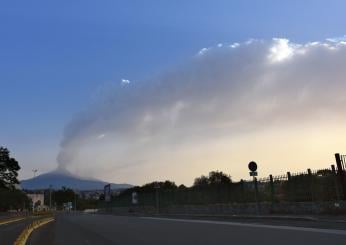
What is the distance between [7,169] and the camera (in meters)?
140

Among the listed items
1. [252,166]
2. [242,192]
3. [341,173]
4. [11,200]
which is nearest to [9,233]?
[252,166]

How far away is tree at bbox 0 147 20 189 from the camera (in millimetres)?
138250

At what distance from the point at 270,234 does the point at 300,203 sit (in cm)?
1444

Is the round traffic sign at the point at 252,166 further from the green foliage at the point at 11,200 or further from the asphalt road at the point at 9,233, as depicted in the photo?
the green foliage at the point at 11,200

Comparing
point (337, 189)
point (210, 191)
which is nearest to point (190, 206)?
point (210, 191)

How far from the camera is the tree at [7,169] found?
138m

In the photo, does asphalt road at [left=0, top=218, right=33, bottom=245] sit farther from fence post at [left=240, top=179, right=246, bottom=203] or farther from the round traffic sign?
fence post at [left=240, top=179, right=246, bottom=203]

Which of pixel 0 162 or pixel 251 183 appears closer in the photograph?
pixel 251 183

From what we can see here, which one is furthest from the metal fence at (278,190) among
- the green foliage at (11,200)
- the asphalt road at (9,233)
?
the green foliage at (11,200)

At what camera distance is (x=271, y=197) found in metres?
36.1

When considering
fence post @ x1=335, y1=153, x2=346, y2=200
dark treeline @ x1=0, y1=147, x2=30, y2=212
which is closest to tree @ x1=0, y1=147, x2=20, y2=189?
dark treeline @ x1=0, y1=147, x2=30, y2=212

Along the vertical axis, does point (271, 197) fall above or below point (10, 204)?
below

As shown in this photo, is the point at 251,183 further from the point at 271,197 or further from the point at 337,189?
the point at 337,189

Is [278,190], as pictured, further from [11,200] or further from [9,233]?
[11,200]
